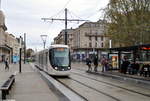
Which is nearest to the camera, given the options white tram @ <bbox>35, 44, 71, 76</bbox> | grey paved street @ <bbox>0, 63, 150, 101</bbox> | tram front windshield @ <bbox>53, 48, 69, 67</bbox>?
grey paved street @ <bbox>0, 63, 150, 101</bbox>

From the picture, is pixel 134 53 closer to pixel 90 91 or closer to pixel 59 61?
pixel 59 61

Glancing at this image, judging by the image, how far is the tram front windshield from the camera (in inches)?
1136

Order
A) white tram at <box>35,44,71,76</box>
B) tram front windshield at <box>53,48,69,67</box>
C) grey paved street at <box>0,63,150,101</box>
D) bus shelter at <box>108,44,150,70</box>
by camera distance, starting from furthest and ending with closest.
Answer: tram front windshield at <box>53,48,69,67</box>
white tram at <box>35,44,71,76</box>
bus shelter at <box>108,44,150,70</box>
grey paved street at <box>0,63,150,101</box>

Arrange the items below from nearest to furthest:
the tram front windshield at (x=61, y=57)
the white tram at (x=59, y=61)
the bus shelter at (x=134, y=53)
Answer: the bus shelter at (x=134, y=53) < the white tram at (x=59, y=61) < the tram front windshield at (x=61, y=57)

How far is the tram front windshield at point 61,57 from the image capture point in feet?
94.6

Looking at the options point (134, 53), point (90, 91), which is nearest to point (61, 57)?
point (134, 53)

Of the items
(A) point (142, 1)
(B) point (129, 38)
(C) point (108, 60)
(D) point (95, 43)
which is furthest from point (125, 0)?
(D) point (95, 43)

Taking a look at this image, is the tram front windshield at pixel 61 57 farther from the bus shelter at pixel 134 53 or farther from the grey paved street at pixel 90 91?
the grey paved street at pixel 90 91

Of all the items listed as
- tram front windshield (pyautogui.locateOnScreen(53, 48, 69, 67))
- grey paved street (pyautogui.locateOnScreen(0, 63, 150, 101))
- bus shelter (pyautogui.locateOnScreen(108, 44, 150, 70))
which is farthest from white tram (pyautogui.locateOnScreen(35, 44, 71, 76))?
grey paved street (pyautogui.locateOnScreen(0, 63, 150, 101))

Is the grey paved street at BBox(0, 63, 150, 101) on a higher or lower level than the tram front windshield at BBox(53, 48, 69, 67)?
lower

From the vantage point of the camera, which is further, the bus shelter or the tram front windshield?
the tram front windshield

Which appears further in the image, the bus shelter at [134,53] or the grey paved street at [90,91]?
the bus shelter at [134,53]

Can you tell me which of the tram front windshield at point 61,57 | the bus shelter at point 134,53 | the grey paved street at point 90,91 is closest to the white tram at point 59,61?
the tram front windshield at point 61,57

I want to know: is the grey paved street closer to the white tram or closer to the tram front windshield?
the white tram
